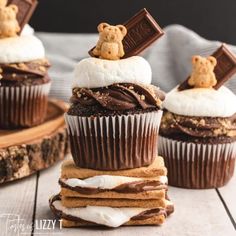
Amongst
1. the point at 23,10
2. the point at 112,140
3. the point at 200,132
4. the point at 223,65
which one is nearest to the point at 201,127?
the point at 200,132

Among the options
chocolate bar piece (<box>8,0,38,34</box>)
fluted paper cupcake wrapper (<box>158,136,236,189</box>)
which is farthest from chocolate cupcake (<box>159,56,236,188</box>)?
chocolate bar piece (<box>8,0,38,34</box>)

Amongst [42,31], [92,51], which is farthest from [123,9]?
[92,51]

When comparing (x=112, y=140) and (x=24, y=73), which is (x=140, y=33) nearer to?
(x=112, y=140)

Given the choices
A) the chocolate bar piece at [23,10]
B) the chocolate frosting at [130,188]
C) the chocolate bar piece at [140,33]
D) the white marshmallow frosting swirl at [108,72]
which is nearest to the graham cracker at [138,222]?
the chocolate frosting at [130,188]

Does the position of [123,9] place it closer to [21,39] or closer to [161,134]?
[21,39]

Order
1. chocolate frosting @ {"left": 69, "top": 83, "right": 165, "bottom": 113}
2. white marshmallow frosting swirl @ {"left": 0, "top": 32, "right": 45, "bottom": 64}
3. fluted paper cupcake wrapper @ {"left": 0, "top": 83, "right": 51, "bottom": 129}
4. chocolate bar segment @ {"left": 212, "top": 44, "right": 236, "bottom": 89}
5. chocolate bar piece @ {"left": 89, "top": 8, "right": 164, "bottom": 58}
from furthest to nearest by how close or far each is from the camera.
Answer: fluted paper cupcake wrapper @ {"left": 0, "top": 83, "right": 51, "bottom": 129}, white marshmallow frosting swirl @ {"left": 0, "top": 32, "right": 45, "bottom": 64}, chocolate bar segment @ {"left": 212, "top": 44, "right": 236, "bottom": 89}, chocolate bar piece @ {"left": 89, "top": 8, "right": 164, "bottom": 58}, chocolate frosting @ {"left": 69, "top": 83, "right": 165, "bottom": 113}

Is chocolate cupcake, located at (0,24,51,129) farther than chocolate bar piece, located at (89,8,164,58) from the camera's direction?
Yes

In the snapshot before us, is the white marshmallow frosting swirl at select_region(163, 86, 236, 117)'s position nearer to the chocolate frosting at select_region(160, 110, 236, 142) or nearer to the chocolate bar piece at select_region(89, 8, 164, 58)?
the chocolate frosting at select_region(160, 110, 236, 142)
